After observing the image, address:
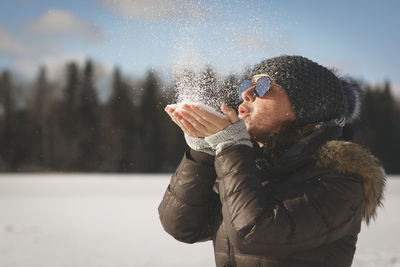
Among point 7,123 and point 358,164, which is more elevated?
point 358,164

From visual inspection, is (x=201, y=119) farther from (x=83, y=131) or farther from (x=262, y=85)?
(x=83, y=131)

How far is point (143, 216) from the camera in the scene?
32.8 ft

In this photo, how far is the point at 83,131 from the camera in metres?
43.8

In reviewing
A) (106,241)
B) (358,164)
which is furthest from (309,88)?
(106,241)

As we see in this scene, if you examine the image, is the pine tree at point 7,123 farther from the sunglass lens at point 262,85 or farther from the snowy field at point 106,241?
the sunglass lens at point 262,85

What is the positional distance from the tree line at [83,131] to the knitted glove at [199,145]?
38.3 metres

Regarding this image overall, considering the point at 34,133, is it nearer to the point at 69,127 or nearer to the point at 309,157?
the point at 69,127

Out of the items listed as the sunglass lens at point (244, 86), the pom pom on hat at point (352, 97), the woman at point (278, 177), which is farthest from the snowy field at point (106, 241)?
the sunglass lens at point (244, 86)

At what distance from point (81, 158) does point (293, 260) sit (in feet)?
135

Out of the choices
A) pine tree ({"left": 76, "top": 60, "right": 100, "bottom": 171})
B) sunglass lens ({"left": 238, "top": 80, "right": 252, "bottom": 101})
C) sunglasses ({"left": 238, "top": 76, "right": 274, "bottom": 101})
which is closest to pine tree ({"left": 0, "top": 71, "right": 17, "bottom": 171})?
pine tree ({"left": 76, "top": 60, "right": 100, "bottom": 171})

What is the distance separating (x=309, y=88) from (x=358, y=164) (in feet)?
1.42

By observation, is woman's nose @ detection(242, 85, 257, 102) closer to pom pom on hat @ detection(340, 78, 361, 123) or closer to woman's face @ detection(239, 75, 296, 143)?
woman's face @ detection(239, 75, 296, 143)

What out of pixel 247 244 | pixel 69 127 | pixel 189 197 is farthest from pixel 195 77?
pixel 69 127

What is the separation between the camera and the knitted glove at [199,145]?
1541 millimetres
